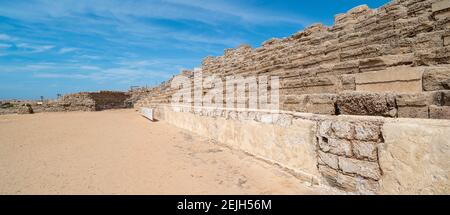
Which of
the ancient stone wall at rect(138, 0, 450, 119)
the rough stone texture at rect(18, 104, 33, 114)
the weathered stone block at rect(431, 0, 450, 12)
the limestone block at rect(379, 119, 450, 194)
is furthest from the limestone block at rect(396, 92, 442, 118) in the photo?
the rough stone texture at rect(18, 104, 33, 114)

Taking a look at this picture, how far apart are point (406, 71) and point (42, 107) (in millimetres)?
27489

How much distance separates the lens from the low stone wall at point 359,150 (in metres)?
2.51

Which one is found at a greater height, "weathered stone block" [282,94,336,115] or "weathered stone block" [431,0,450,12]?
"weathered stone block" [431,0,450,12]

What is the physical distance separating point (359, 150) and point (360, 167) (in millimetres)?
202

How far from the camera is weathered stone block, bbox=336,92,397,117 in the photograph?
119 inches

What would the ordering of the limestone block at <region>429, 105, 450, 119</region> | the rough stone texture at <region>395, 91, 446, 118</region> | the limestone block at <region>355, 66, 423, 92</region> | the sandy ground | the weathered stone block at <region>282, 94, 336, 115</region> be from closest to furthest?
the limestone block at <region>429, 105, 450, 119</region>, the rough stone texture at <region>395, 91, 446, 118</region>, the limestone block at <region>355, 66, 423, 92</region>, the weathered stone block at <region>282, 94, 336, 115</region>, the sandy ground

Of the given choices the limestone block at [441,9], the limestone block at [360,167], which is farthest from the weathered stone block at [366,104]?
the limestone block at [441,9]

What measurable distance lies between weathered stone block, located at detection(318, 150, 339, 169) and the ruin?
0.01m

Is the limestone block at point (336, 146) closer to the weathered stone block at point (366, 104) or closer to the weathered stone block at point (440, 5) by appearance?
the weathered stone block at point (366, 104)

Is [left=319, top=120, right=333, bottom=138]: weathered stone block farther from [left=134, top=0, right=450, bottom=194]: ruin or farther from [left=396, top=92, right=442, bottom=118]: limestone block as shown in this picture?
[left=396, top=92, right=442, bottom=118]: limestone block
